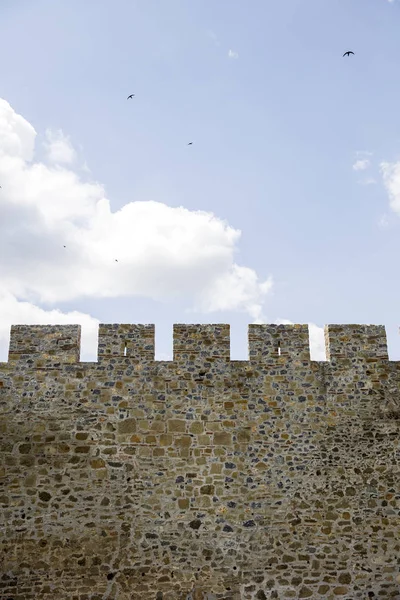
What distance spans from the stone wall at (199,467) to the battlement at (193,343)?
2 centimetres

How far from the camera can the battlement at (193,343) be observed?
920 cm

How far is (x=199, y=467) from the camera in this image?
28.3 ft

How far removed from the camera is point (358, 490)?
8703mm

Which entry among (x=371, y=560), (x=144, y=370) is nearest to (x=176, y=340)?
(x=144, y=370)

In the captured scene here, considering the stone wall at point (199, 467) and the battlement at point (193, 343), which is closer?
the stone wall at point (199, 467)

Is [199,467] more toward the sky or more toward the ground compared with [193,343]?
more toward the ground

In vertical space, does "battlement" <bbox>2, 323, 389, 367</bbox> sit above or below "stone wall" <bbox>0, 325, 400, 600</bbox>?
above

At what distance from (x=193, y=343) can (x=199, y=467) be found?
2.01 metres

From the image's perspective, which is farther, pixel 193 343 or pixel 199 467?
pixel 193 343

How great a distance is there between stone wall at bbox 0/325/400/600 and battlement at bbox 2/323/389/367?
0.08 ft

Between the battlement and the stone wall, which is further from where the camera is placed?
the battlement

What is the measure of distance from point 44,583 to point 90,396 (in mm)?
2767

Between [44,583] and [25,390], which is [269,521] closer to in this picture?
[44,583]

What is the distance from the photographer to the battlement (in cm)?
920
